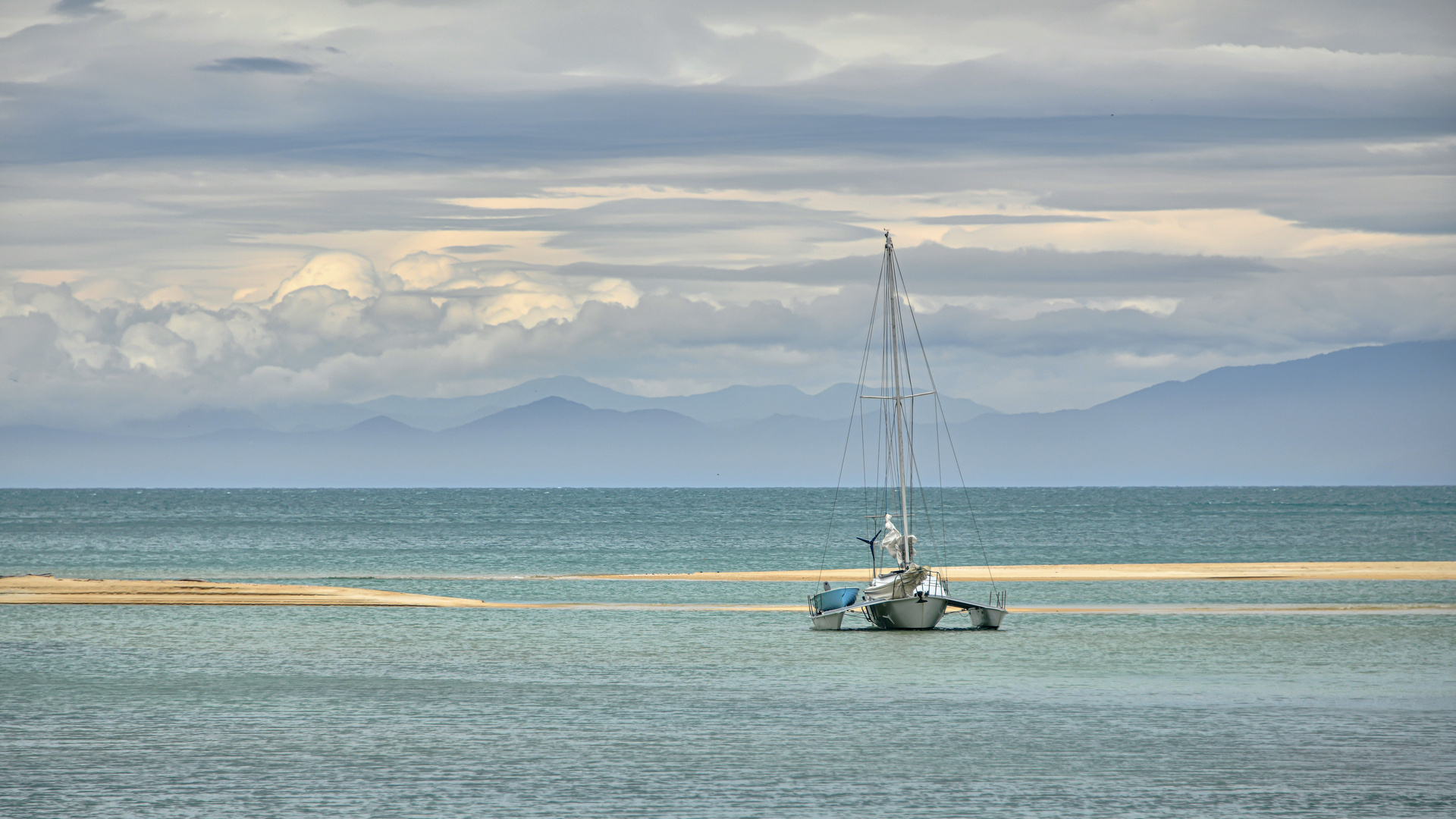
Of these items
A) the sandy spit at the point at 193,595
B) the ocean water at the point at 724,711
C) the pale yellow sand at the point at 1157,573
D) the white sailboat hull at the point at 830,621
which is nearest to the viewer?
the ocean water at the point at 724,711

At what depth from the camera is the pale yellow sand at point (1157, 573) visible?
82.9 meters

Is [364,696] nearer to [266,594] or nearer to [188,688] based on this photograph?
[188,688]

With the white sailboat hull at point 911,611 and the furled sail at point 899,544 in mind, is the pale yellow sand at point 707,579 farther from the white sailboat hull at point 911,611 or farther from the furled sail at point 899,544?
the furled sail at point 899,544

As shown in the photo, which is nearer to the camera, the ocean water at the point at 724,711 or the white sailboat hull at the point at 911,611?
the ocean water at the point at 724,711

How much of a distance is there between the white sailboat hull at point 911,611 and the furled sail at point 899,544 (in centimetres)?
172

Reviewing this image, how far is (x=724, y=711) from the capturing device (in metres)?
35.4

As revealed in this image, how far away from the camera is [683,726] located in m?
33.0

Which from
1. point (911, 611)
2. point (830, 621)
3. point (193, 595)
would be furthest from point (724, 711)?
→ point (193, 595)

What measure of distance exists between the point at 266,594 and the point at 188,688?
32318 millimetres

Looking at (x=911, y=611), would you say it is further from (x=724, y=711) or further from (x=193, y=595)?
(x=193, y=595)

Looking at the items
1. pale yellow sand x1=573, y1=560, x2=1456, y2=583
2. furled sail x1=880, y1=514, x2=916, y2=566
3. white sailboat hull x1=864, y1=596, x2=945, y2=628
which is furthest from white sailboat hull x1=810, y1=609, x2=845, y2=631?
pale yellow sand x1=573, y1=560, x2=1456, y2=583

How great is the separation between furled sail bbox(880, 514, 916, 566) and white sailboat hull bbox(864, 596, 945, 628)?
172 cm

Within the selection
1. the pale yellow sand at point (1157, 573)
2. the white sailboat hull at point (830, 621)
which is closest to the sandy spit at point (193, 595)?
the white sailboat hull at point (830, 621)

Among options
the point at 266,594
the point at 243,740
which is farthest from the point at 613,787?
the point at 266,594
